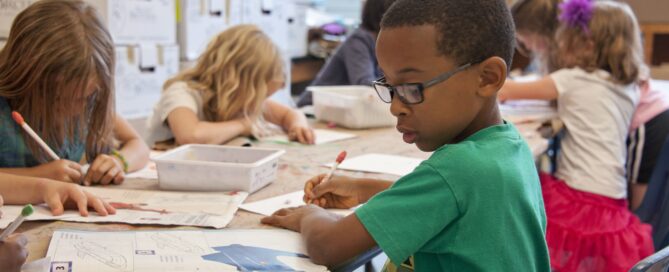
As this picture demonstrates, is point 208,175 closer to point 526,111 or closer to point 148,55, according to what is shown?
point 148,55

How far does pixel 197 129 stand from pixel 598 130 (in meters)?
1.29

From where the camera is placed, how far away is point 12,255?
0.82 meters

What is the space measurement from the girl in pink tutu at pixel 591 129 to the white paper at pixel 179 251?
4.37ft

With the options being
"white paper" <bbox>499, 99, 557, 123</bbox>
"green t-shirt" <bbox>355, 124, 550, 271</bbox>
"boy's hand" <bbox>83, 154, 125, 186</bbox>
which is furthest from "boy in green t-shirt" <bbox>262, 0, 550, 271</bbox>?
"white paper" <bbox>499, 99, 557, 123</bbox>

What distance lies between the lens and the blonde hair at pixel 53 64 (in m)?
1.28

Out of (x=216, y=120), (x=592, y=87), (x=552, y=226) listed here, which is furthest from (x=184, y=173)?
(x=592, y=87)

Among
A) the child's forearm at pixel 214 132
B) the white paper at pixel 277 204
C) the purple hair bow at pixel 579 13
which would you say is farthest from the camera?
the purple hair bow at pixel 579 13

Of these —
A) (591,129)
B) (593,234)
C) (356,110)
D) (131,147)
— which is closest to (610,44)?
(591,129)

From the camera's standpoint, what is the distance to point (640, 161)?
2.35 metres

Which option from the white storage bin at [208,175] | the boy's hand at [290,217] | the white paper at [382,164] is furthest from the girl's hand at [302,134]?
the boy's hand at [290,217]

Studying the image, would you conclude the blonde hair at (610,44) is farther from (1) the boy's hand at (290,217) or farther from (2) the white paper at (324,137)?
(1) the boy's hand at (290,217)

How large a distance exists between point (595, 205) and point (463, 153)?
1.48 metres

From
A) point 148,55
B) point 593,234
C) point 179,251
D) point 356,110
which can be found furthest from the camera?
point 148,55

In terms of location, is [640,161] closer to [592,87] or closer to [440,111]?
[592,87]
